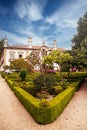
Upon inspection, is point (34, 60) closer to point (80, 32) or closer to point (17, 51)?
point (80, 32)

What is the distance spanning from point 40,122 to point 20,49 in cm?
5208

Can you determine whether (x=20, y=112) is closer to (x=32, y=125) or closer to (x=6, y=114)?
(x=6, y=114)

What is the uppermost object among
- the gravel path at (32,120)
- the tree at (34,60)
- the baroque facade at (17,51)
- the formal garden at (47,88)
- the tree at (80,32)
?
the tree at (80,32)

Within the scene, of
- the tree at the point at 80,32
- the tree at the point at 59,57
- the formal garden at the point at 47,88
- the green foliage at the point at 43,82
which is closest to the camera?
the formal garden at the point at 47,88

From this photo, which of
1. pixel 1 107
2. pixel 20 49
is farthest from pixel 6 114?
pixel 20 49

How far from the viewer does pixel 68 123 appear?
9594mm

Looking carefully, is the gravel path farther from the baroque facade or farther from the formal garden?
the baroque facade

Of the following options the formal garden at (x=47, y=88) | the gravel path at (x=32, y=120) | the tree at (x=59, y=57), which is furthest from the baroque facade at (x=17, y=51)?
the gravel path at (x=32, y=120)

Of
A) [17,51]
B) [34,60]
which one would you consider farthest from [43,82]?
[17,51]

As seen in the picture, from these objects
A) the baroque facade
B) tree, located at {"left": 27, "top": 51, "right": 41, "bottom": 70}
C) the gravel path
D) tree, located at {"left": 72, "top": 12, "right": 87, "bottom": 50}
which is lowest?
the gravel path

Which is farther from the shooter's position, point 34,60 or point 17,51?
point 17,51

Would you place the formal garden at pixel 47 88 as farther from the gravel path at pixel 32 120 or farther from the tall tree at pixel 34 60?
the gravel path at pixel 32 120

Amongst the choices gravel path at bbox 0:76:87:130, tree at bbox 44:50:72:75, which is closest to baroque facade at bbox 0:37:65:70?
tree at bbox 44:50:72:75

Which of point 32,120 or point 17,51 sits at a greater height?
point 17,51
